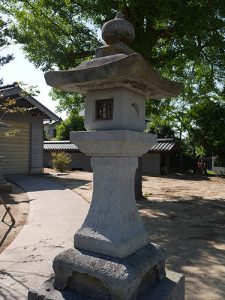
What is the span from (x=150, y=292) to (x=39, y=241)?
3.42 metres

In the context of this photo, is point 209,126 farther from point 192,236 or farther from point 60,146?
point 192,236

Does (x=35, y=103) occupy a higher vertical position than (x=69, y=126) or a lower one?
lower

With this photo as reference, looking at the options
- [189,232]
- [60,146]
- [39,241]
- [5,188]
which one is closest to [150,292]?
[39,241]

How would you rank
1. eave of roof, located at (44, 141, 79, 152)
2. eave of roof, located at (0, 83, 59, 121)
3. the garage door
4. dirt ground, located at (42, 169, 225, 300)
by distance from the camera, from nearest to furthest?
1. dirt ground, located at (42, 169, 225, 300)
2. eave of roof, located at (0, 83, 59, 121)
3. the garage door
4. eave of roof, located at (44, 141, 79, 152)

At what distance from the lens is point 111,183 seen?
3725 millimetres

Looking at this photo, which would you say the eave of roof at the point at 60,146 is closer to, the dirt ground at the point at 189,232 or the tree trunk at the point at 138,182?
the dirt ground at the point at 189,232

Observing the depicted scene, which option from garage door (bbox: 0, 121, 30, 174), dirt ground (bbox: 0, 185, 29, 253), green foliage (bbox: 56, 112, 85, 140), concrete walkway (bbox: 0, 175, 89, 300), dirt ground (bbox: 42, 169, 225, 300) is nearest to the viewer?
concrete walkway (bbox: 0, 175, 89, 300)

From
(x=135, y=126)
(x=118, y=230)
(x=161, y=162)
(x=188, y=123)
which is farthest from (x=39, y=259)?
(x=188, y=123)

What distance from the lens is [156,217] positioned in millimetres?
9297

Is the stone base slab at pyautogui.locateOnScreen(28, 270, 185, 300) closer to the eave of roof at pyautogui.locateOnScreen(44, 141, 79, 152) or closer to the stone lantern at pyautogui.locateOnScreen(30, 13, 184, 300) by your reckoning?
the stone lantern at pyautogui.locateOnScreen(30, 13, 184, 300)

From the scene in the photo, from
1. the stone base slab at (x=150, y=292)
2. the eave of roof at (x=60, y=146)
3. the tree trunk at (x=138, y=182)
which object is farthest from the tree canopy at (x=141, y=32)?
the eave of roof at (x=60, y=146)

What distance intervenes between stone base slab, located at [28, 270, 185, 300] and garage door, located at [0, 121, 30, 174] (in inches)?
568

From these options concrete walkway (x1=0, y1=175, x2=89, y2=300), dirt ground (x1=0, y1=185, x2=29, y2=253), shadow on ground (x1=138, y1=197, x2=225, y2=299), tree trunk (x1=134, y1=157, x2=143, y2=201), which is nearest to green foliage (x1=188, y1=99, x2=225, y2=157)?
shadow on ground (x1=138, y1=197, x2=225, y2=299)

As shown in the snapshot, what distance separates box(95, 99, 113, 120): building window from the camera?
12.5ft
